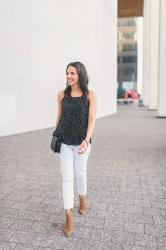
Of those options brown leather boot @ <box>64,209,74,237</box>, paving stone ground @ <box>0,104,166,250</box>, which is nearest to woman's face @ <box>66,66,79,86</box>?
brown leather boot @ <box>64,209,74,237</box>

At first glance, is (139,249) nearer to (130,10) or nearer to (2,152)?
(2,152)

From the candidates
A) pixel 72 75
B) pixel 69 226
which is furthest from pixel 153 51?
pixel 69 226

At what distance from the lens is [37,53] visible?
11.0 metres

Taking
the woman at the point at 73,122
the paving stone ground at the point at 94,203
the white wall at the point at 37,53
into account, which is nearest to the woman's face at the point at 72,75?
the woman at the point at 73,122

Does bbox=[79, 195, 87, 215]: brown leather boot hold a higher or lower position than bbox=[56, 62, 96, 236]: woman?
lower

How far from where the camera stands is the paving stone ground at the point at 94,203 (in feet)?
8.89

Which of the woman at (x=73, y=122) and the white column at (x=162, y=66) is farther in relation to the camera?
the white column at (x=162, y=66)

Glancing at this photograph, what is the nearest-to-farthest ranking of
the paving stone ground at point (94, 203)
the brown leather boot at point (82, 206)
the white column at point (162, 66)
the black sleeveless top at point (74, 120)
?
the paving stone ground at point (94, 203), the black sleeveless top at point (74, 120), the brown leather boot at point (82, 206), the white column at point (162, 66)

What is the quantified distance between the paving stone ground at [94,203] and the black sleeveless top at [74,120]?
92cm

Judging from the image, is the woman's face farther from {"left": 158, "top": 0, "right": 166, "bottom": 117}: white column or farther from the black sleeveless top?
{"left": 158, "top": 0, "right": 166, "bottom": 117}: white column

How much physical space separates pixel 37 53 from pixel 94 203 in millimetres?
8354

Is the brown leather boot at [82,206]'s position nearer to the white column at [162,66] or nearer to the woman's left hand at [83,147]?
the woman's left hand at [83,147]

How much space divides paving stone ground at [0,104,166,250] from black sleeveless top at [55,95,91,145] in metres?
0.92

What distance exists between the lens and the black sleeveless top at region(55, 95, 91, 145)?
9.25ft
